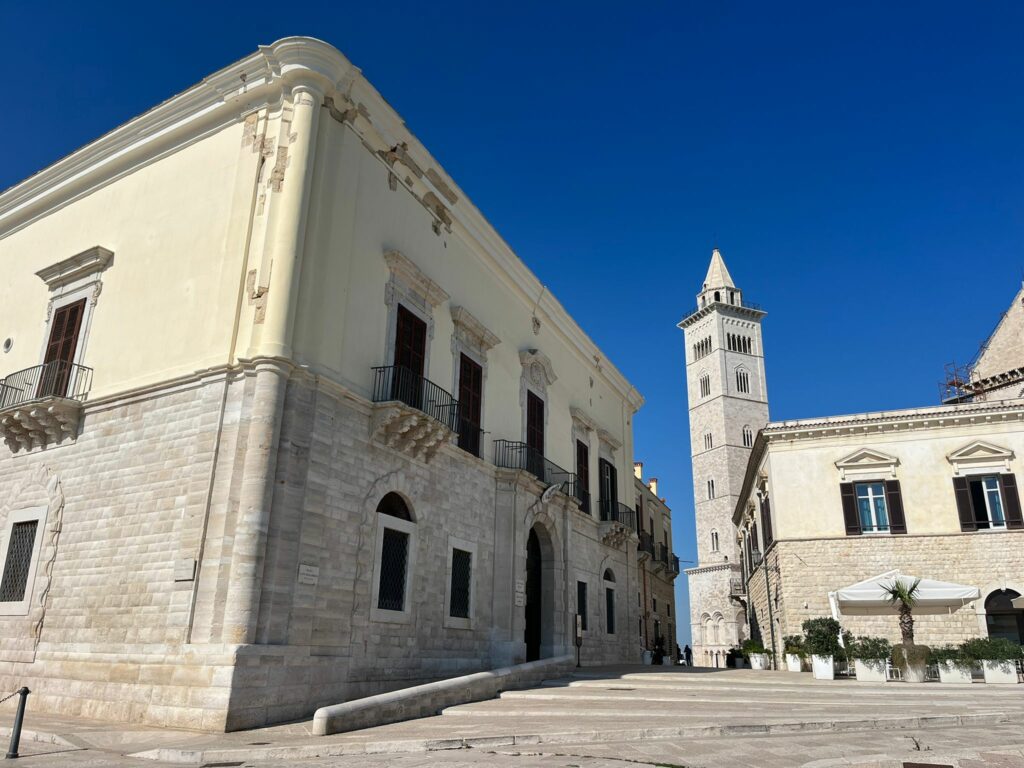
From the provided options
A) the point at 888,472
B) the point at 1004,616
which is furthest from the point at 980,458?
the point at 1004,616

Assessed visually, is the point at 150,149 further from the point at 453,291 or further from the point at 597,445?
the point at 597,445

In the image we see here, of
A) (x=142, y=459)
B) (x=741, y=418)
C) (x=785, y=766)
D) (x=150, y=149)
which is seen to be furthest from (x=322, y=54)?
(x=741, y=418)

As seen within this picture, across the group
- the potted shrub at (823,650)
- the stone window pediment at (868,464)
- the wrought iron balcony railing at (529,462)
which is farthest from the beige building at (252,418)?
the stone window pediment at (868,464)

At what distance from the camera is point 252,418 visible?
436 inches

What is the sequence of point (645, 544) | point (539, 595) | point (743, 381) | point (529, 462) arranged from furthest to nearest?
point (743, 381), point (645, 544), point (539, 595), point (529, 462)

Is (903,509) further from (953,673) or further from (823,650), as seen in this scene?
(823,650)

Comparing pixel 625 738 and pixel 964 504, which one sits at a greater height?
pixel 964 504

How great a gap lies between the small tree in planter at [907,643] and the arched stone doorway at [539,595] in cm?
830

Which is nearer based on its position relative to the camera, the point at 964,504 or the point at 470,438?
the point at 470,438

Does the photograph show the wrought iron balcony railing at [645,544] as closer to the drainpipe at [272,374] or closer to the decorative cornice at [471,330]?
the decorative cornice at [471,330]

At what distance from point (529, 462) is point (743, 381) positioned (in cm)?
5376

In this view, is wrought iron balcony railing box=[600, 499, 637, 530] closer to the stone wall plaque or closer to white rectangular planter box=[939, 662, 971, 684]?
white rectangular planter box=[939, 662, 971, 684]

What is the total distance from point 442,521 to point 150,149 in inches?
381

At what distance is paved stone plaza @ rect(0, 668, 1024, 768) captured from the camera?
6926 millimetres
